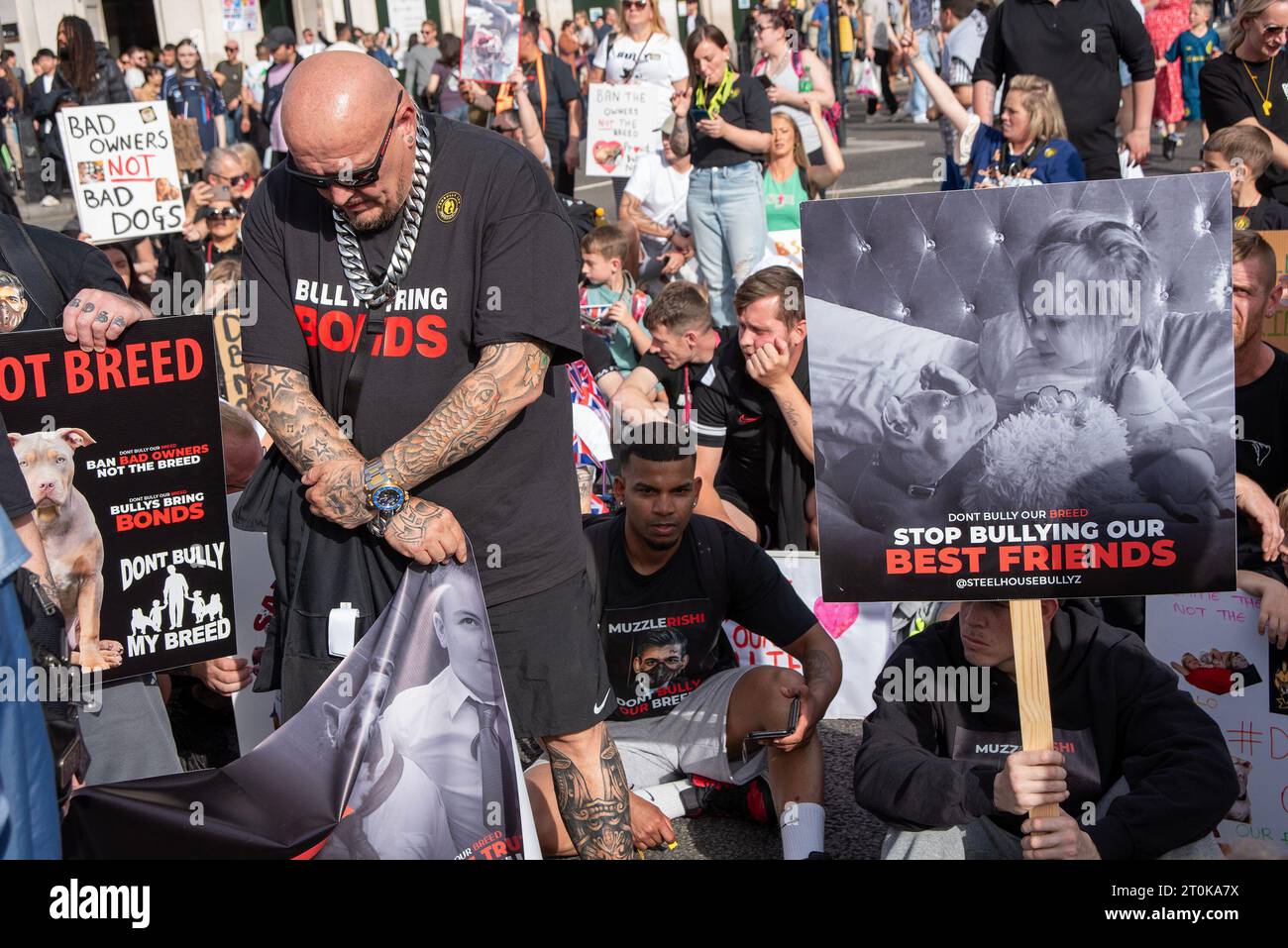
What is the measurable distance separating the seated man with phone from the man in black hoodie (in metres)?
0.75

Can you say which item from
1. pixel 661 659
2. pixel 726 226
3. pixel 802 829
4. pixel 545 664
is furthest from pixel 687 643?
pixel 726 226

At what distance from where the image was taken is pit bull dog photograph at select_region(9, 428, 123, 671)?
11.3 ft

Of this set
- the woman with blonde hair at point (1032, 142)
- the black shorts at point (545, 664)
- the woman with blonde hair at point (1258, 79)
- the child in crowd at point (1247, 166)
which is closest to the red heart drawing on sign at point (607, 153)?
the woman with blonde hair at point (1032, 142)

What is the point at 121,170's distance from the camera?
898 centimetres

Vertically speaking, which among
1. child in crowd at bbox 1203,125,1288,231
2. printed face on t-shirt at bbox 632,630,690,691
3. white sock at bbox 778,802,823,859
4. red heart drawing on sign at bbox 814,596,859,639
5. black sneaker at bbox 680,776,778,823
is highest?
child in crowd at bbox 1203,125,1288,231

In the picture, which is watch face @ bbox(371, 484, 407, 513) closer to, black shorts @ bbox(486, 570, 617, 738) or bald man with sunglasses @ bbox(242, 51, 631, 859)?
bald man with sunglasses @ bbox(242, 51, 631, 859)

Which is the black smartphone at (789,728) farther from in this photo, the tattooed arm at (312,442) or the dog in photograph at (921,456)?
the tattooed arm at (312,442)

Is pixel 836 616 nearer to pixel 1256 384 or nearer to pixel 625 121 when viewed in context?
pixel 1256 384

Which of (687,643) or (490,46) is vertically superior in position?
Result: (490,46)

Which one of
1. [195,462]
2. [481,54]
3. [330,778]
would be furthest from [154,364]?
[481,54]

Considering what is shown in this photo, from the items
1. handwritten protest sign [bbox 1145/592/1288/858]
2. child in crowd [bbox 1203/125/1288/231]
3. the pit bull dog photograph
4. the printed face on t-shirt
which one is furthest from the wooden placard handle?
child in crowd [bbox 1203/125/1288/231]

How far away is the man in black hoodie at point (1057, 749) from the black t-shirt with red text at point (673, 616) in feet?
2.97

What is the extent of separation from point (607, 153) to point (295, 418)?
8.80 meters

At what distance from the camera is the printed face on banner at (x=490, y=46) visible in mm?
10688
